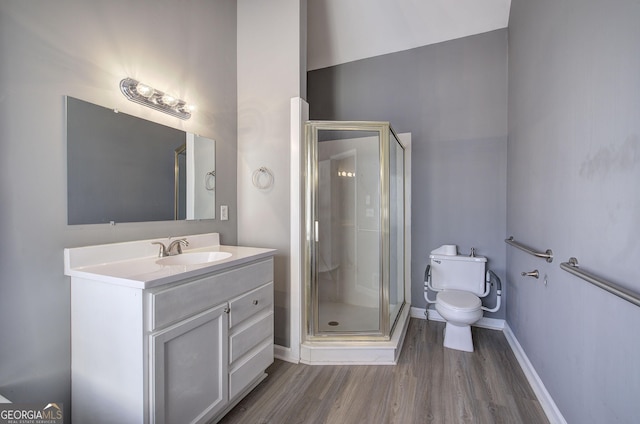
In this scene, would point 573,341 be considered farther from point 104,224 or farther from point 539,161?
point 104,224

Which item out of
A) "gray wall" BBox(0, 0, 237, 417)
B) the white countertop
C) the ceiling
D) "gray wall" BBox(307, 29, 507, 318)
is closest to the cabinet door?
the white countertop

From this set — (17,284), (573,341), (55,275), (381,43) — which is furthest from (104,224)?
(381,43)

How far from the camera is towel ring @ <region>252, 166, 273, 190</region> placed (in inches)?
88.4

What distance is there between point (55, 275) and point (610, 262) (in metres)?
2.30

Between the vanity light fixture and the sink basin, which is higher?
the vanity light fixture

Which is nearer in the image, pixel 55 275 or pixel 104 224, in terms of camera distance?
pixel 55 275

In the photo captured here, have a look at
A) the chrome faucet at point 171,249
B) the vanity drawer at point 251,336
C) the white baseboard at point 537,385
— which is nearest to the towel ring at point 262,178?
the chrome faucet at point 171,249

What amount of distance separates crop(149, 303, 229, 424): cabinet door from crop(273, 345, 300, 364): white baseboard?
71 centimetres

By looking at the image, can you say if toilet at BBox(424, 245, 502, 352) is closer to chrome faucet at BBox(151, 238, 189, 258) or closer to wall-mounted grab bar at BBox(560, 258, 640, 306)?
wall-mounted grab bar at BBox(560, 258, 640, 306)

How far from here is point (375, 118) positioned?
10.3 ft

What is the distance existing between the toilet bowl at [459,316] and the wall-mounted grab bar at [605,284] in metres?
1.01

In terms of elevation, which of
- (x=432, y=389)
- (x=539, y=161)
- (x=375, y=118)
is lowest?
(x=432, y=389)

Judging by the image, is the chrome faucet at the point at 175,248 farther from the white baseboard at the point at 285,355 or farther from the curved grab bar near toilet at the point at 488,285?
the curved grab bar near toilet at the point at 488,285

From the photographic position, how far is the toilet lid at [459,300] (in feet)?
7.35
